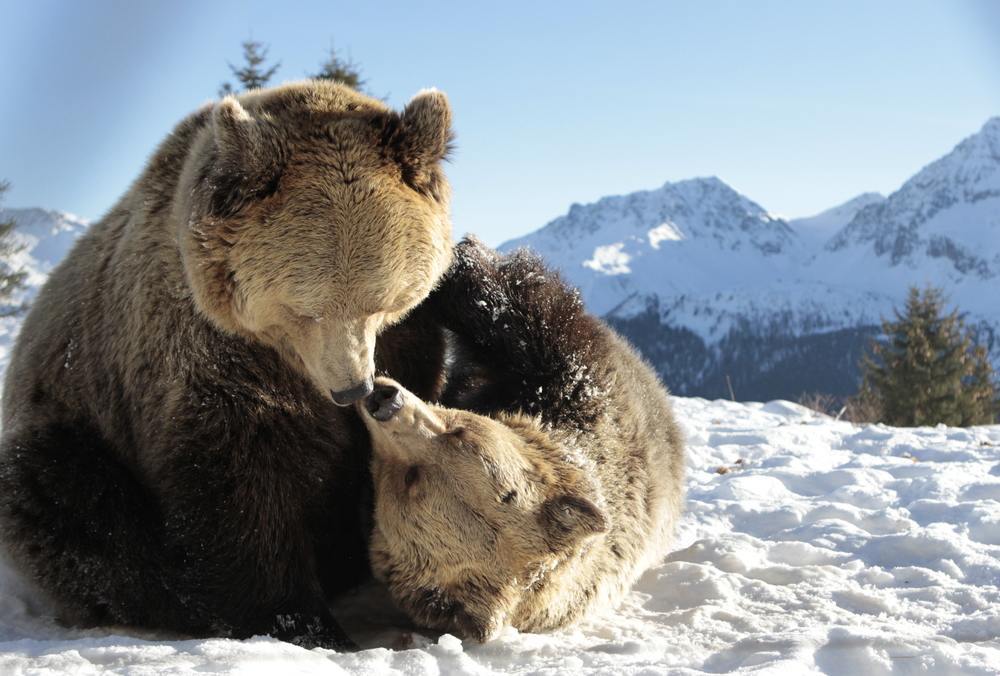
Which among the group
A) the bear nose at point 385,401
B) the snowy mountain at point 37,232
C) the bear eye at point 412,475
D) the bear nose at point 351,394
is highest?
the snowy mountain at point 37,232

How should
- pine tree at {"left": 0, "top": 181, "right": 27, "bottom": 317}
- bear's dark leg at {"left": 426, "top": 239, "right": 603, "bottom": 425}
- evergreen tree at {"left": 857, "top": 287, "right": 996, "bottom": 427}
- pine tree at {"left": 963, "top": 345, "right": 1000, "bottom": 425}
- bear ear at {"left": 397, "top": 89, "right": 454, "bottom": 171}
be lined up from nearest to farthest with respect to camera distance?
bear ear at {"left": 397, "top": 89, "right": 454, "bottom": 171} < bear's dark leg at {"left": 426, "top": 239, "right": 603, "bottom": 425} < pine tree at {"left": 0, "top": 181, "right": 27, "bottom": 317} < evergreen tree at {"left": 857, "top": 287, "right": 996, "bottom": 427} < pine tree at {"left": 963, "top": 345, "right": 1000, "bottom": 425}

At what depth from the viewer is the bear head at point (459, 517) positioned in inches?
141

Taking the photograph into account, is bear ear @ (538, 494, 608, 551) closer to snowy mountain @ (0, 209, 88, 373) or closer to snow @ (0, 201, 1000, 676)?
snow @ (0, 201, 1000, 676)

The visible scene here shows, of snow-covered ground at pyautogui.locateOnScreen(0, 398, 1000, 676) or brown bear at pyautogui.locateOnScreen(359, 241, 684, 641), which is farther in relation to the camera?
brown bear at pyautogui.locateOnScreen(359, 241, 684, 641)

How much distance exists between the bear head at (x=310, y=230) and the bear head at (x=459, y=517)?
0.48m

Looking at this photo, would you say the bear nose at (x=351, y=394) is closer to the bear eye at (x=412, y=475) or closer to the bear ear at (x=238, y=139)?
the bear eye at (x=412, y=475)

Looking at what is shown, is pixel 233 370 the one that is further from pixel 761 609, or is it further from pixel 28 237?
pixel 28 237

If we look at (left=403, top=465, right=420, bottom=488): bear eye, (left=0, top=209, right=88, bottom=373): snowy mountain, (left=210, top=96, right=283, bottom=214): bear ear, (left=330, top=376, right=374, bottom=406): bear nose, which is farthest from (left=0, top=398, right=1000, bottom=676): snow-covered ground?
(left=0, top=209, right=88, bottom=373): snowy mountain

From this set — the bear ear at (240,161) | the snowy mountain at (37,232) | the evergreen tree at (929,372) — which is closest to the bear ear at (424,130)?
the bear ear at (240,161)

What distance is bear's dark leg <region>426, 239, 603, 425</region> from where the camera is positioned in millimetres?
4590

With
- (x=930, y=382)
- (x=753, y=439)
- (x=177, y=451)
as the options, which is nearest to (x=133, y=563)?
(x=177, y=451)

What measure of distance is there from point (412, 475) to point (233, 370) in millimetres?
805

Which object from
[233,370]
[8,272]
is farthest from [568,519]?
[8,272]

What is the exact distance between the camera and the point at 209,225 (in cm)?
315
